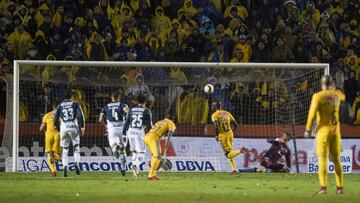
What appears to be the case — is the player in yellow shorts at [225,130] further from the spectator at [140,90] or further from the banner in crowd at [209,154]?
the spectator at [140,90]

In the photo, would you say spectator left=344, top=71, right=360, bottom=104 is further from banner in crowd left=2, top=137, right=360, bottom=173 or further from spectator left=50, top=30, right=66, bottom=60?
spectator left=50, top=30, right=66, bottom=60

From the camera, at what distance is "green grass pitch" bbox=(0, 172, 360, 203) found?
17.4 meters

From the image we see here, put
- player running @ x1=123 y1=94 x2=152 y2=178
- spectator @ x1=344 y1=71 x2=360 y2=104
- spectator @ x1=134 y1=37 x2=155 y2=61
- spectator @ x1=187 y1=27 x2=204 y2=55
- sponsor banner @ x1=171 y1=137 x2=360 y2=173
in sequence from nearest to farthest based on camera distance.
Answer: player running @ x1=123 y1=94 x2=152 y2=178 → sponsor banner @ x1=171 y1=137 x2=360 y2=173 → spectator @ x1=344 y1=71 x2=360 y2=104 → spectator @ x1=134 y1=37 x2=155 y2=61 → spectator @ x1=187 y1=27 x2=204 y2=55

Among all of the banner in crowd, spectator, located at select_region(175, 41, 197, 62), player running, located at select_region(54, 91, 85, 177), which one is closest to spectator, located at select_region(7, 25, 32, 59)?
the banner in crowd

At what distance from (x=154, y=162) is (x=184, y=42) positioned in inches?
351

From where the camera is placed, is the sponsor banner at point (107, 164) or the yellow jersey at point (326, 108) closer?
the yellow jersey at point (326, 108)

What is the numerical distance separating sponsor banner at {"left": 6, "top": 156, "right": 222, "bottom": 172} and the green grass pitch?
3.09 metres

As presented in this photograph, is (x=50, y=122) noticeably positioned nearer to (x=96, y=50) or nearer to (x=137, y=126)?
(x=137, y=126)

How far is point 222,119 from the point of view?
89.4 feet

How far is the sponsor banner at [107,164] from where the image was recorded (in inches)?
1150

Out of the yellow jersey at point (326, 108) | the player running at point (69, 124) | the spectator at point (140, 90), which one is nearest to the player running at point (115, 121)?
the player running at point (69, 124)

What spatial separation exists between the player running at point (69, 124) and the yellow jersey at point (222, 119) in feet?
12.6

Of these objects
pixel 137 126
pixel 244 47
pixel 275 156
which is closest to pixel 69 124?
pixel 137 126

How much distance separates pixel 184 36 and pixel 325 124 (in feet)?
47.8
